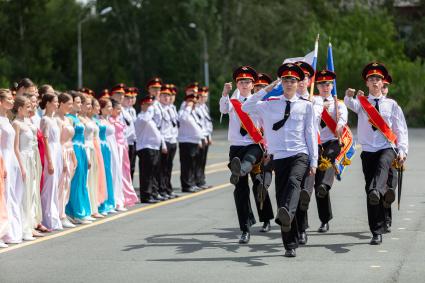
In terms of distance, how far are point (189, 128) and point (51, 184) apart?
745 cm

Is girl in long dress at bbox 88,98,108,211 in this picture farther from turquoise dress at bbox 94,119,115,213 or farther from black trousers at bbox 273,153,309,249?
black trousers at bbox 273,153,309,249

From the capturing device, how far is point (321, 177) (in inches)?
571

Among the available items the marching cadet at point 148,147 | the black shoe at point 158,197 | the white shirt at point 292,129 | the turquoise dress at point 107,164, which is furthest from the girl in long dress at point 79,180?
the white shirt at point 292,129

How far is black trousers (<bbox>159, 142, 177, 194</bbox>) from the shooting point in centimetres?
2016

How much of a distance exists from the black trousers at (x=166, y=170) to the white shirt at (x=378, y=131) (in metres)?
6.70

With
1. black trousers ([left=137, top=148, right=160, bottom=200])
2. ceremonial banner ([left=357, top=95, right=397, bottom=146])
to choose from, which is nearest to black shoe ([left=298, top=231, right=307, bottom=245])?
ceremonial banner ([left=357, top=95, right=397, bottom=146])

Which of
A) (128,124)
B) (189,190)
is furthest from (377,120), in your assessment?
(189,190)

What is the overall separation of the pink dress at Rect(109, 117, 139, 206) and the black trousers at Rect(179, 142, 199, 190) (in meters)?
2.58

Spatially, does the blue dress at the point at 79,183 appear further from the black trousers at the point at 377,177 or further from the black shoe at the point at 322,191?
the black trousers at the point at 377,177

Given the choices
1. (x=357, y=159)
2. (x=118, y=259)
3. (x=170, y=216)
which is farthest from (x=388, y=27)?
(x=118, y=259)

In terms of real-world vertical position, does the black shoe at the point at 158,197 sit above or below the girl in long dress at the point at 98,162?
below

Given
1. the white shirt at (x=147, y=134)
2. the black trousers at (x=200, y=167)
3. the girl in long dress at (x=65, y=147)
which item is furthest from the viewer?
the black trousers at (x=200, y=167)

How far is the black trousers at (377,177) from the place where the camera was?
43.6 feet

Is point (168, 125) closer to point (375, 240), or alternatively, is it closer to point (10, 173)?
point (10, 173)
